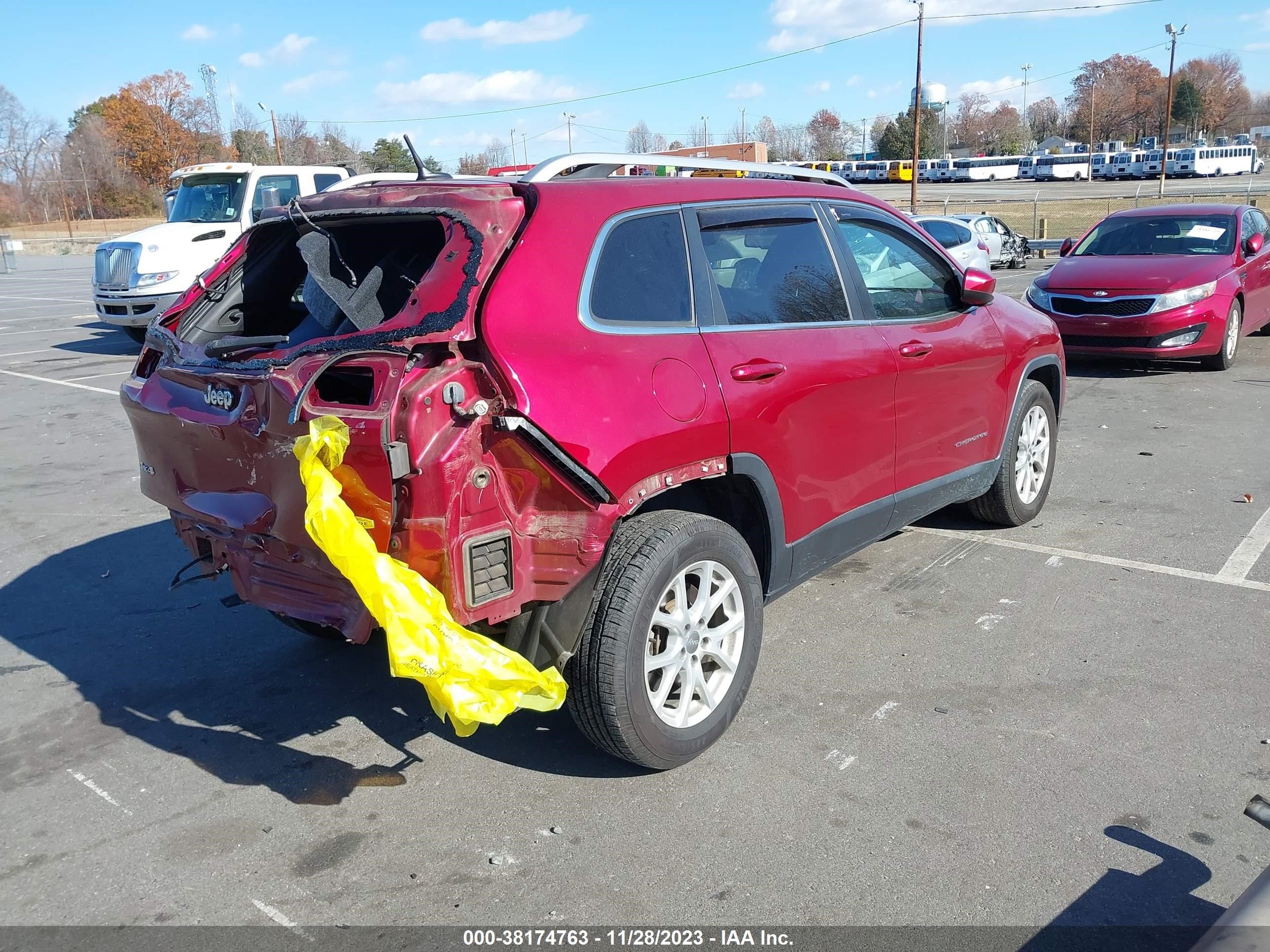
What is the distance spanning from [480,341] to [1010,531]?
411cm

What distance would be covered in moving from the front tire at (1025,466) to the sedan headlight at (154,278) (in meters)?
12.1

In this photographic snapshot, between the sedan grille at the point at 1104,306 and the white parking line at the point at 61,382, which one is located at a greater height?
the sedan grille at the point at 1104,306

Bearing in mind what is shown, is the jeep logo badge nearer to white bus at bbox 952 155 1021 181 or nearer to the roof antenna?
the roof antenna

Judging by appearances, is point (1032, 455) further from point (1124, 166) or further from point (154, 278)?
Answer: point (1124, 166)

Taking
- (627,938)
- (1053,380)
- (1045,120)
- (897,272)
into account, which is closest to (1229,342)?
(1053,380)

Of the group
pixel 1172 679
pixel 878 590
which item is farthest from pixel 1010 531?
pixel 1172 679

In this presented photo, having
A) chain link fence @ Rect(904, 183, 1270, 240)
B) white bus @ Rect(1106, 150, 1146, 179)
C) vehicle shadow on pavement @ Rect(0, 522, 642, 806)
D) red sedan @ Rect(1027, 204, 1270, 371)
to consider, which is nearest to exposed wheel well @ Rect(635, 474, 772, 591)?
vehicle shadow on pavement @ Rect(0, 522, 642, 806)

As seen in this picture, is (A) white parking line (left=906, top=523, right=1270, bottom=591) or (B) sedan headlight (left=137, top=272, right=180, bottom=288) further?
(B) sedan headlight (left=137, top=272, right=180, bottom=288)

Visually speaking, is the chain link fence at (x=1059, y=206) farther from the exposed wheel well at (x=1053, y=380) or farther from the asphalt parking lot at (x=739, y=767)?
the asphalt parking lot at (x=739, y=767)

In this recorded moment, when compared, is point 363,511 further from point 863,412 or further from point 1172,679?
point 1172,679

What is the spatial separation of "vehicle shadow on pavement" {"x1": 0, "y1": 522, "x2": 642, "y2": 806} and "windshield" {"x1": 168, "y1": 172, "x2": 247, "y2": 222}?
34.3ft

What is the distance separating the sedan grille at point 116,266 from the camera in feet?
46.7

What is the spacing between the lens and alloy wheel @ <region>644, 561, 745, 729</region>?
3.47 metres

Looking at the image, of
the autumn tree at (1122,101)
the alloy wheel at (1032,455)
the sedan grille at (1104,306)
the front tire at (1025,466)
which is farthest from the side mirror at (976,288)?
the autumn tree at (1122,101)
